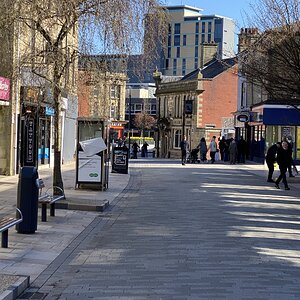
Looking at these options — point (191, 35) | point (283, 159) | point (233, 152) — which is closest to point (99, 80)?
point (283, 159)

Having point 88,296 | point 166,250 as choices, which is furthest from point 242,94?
point 88,296

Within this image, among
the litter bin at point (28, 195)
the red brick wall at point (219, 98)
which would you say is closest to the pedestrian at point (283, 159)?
the litter bin at point (28, 195)

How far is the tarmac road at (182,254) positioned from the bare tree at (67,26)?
12.1 ft

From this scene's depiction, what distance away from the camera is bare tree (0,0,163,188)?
14062 millimetres

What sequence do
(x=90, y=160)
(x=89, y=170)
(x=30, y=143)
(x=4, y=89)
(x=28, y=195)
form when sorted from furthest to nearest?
(x=30, y=143) < (x=4, y=89) < (x=89, y=170) < (x=90, y=160) < (x=28, y=195)

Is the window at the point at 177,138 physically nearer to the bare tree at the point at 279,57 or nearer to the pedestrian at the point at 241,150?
the pedestrian at the point at 241,150

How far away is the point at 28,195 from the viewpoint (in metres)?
10.9

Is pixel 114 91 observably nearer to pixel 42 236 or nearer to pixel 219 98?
pixel 42 236

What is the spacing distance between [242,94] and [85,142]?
1199 inches

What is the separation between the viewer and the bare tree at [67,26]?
1406cm

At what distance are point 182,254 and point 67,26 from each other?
7.18m

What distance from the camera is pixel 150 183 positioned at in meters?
23.8

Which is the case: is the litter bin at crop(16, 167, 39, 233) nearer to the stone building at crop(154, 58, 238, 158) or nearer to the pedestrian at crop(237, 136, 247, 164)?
the pedestrian at crop(237, 136, 247, 164)

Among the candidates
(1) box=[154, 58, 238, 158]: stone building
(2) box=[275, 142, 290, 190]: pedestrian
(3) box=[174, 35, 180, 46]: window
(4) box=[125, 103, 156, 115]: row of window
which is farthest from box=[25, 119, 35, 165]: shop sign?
(3) box=[174, 35, 180, 46]: window
